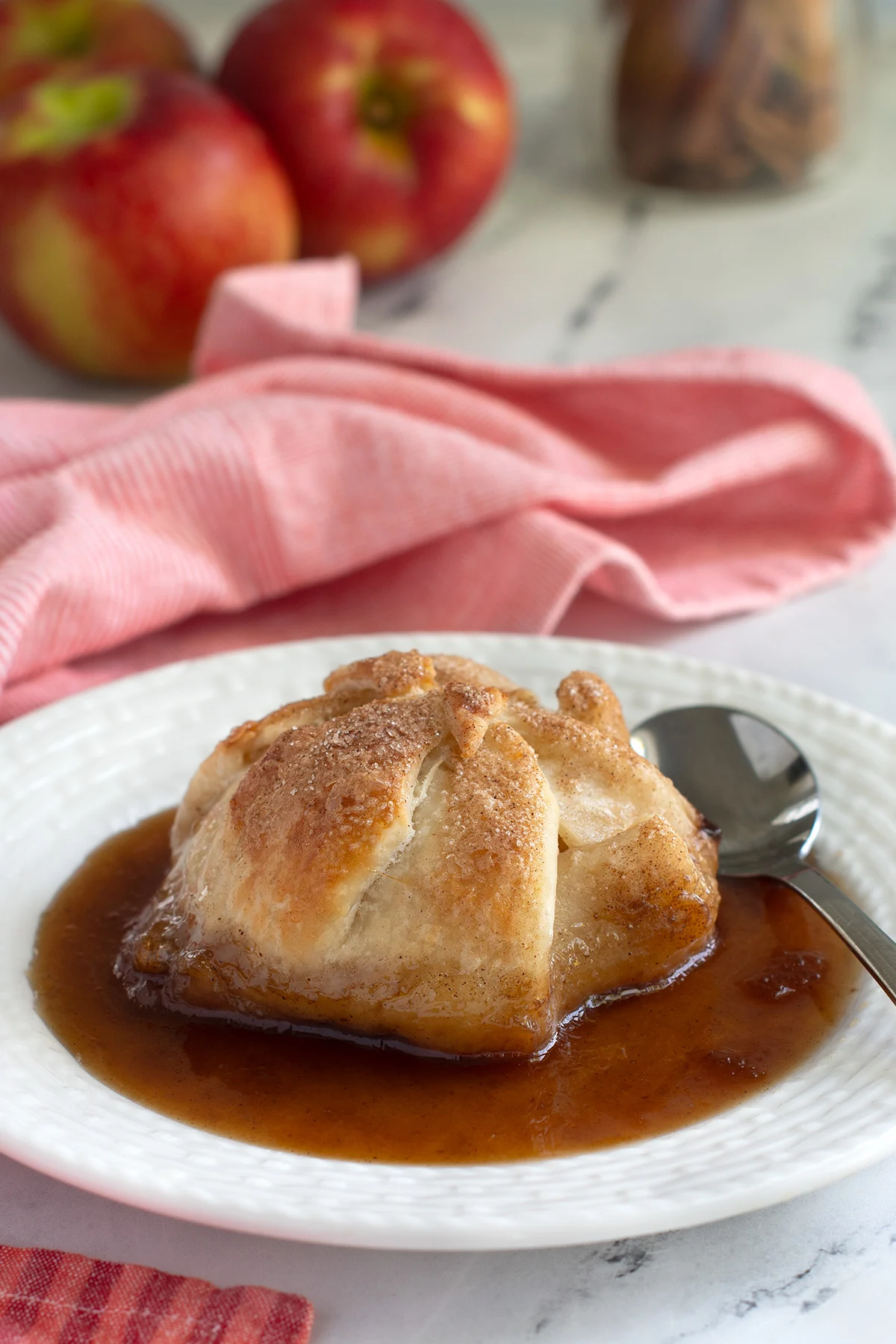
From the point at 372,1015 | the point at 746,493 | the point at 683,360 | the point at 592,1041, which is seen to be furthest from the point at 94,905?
the point at 683,360

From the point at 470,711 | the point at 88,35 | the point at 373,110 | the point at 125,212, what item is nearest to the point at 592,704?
the point at 470,711

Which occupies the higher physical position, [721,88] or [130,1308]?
[721,88]

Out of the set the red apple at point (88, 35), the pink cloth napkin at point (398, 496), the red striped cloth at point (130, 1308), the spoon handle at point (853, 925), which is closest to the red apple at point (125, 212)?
the pink cloth napkin at point (398, 496)

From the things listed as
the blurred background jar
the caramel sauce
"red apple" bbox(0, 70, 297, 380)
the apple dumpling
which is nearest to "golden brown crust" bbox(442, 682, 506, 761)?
the apple dumpling

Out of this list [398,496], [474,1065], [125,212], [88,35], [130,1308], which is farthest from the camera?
[88,35]

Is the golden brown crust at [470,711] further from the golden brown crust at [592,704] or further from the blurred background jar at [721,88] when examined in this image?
the blurred background jar at [721,88]

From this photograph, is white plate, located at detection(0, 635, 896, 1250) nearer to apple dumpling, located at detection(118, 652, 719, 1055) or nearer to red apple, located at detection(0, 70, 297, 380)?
apple dumpling, located at detection(118, 652, 719, 1055)

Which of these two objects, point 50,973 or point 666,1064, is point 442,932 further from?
point 50,973

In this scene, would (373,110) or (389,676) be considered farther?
(373,110)

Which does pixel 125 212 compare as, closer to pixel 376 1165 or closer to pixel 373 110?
pixel 373 110
